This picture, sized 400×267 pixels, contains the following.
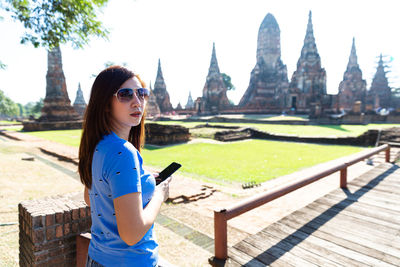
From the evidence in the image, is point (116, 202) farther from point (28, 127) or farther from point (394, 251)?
point (28, 127)

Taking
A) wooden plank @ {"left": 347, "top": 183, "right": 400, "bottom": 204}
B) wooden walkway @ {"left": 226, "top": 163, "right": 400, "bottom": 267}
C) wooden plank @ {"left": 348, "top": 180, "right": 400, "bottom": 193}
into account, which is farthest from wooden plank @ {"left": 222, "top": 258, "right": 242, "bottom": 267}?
wooden plank @ {"left": 348, "top": 180, "right": 400, "bottom": 193}

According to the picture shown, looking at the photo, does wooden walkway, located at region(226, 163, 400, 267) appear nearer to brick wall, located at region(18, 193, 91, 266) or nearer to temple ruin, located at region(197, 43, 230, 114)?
brick wall, located at region(18, 193, 91, 266)

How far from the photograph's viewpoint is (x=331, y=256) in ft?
7.57

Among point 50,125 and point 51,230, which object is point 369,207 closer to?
point 51,230

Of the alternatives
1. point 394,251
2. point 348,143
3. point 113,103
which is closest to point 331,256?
point 394,251

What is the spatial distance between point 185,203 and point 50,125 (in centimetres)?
2304

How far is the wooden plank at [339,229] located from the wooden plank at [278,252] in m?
0.65

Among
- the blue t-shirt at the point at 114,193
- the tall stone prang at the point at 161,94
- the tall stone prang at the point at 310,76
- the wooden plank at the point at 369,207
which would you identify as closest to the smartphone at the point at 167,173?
Answer: the blue t-shirt at the point at 114,193

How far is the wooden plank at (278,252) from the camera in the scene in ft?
7.32

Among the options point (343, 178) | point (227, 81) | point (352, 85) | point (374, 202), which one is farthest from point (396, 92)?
point (374, 202)

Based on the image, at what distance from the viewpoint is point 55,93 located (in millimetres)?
24750

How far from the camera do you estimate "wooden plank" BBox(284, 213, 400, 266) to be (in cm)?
229

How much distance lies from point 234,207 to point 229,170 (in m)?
4.36

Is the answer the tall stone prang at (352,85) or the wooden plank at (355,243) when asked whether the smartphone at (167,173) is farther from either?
the tall stone prang at (352,85)
